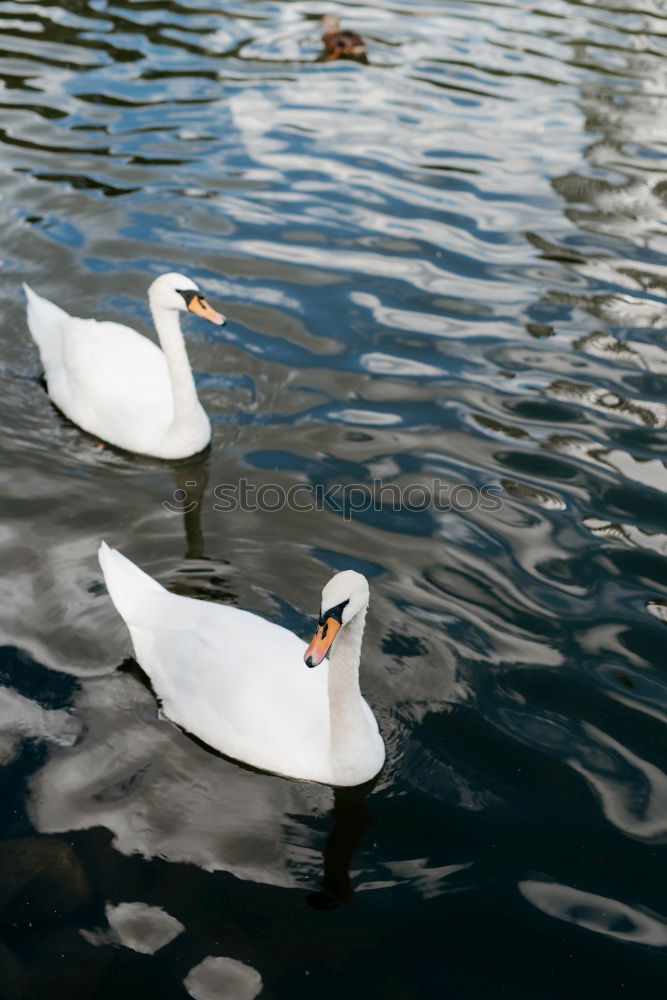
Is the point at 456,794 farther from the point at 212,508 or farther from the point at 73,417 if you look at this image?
the point at 73,417

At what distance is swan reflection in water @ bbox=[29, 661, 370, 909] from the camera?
16.9 ft

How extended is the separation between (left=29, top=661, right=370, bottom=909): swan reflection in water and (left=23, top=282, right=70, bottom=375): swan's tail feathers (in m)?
3.99

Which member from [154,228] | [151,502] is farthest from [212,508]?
[154,228]

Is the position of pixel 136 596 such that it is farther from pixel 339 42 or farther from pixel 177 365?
pixel 339 42

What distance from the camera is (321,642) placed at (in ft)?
16.2

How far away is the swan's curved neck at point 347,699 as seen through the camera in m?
5.22

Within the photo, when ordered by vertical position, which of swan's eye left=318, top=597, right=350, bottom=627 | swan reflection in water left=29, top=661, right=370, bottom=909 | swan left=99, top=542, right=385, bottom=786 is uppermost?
swan's eye left=318, top=597, right=350, bottom=627

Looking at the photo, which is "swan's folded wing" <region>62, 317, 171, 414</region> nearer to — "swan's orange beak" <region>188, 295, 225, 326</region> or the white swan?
the white swan

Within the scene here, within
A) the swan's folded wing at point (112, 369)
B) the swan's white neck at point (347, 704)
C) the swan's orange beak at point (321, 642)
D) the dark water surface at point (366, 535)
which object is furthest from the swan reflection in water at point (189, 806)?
the swan's folded wing at point (112, 369)

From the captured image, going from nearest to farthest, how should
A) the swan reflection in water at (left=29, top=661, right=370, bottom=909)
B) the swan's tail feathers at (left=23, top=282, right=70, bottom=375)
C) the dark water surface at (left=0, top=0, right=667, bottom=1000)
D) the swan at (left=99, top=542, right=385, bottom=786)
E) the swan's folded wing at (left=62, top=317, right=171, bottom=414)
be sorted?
the dark water surface at (left=0, top=0, right=667, bottom=1000), the swan reflection in water at (left=29, top=661, right=370, bottom=909), the swan at (left=99, top=542, right=385, bottom=786), the swan's folded wing at (left=62, top=317, right=171, bottom=414), the swan's tail feathers at (left=23, top=282, right=70, bottom=375)

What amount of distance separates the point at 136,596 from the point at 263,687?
99cm

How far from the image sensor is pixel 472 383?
9.34 m

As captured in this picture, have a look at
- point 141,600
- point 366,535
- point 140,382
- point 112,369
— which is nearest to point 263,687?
point 141,600

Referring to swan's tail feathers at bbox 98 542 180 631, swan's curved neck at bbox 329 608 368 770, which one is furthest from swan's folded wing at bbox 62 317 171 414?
swan's curved neck at bbox 329 608 368 770
